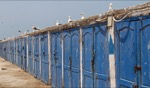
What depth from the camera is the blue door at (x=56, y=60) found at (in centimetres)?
1238

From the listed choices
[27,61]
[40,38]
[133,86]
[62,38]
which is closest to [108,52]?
[133,86]

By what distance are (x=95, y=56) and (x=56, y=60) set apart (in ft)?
15.6

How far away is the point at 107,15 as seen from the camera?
775cm

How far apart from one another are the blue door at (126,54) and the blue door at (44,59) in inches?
321

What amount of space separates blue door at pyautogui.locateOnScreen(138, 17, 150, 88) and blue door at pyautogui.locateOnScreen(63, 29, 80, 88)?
4.03m

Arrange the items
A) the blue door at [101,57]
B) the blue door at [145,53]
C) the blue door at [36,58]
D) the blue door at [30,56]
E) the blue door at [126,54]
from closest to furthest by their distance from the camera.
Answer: the blue door at [145,53]
the blue door at [126,54]
the blue door at [101,57]
the blue door at [36,58]
the blue door at [30,56]

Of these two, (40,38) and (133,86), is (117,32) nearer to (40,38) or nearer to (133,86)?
(133,86)

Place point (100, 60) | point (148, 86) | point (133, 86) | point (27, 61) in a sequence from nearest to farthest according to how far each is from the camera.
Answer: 1. point (148, 86)
2. point (133, 86)
3. point (100, 60)
4. point (27, 61)

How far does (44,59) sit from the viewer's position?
614 inches

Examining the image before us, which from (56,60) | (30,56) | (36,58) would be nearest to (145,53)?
(56,60)

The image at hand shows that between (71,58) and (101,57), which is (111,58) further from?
(71,58)

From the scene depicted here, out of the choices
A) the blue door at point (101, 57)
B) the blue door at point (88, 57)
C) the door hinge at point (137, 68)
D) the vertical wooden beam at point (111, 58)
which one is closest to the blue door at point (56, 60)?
the blue door at point (88, 57)

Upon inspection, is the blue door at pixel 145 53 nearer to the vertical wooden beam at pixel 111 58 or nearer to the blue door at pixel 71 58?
the vertical wooden beam at pixel 111 58

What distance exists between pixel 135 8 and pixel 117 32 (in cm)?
85
